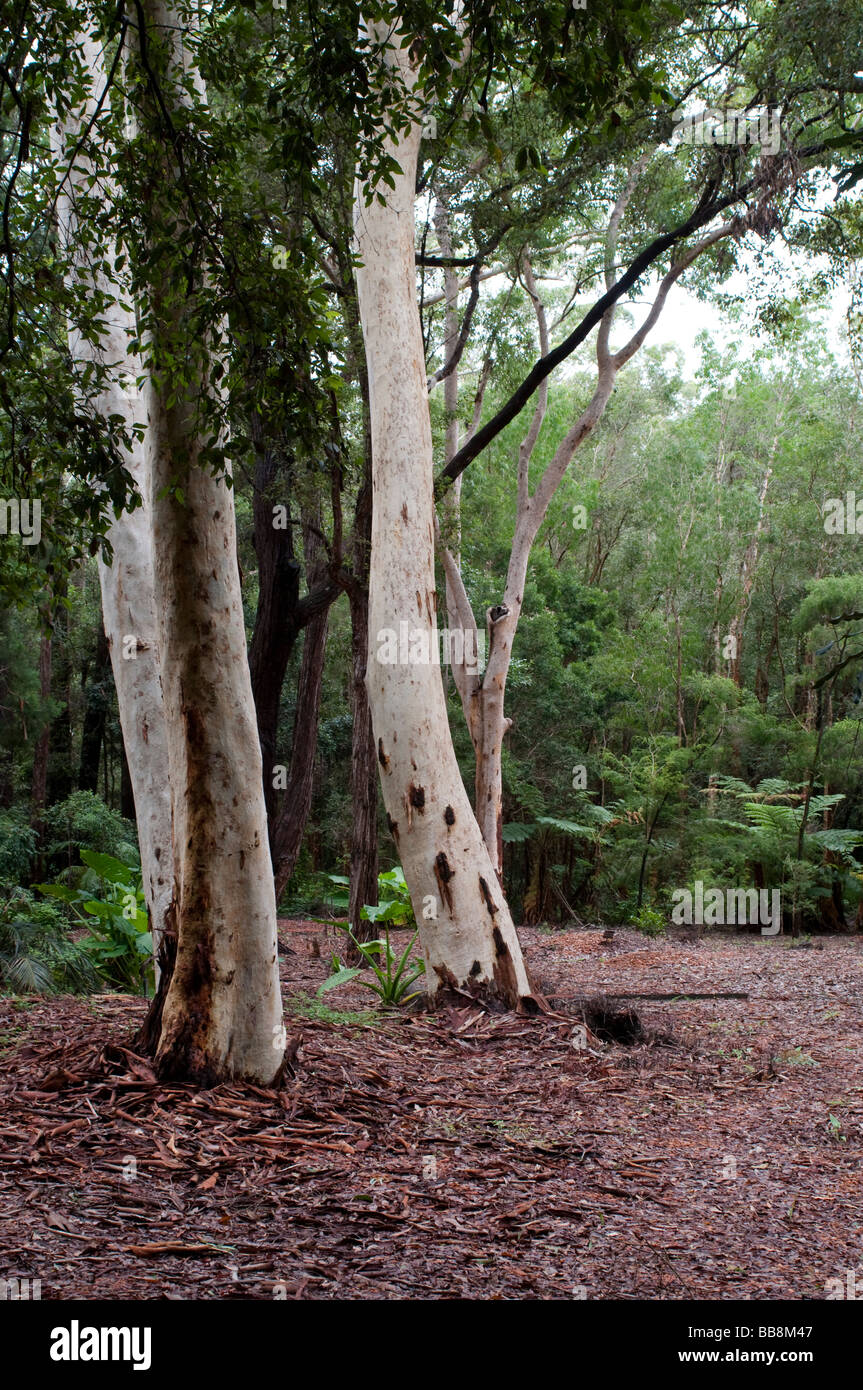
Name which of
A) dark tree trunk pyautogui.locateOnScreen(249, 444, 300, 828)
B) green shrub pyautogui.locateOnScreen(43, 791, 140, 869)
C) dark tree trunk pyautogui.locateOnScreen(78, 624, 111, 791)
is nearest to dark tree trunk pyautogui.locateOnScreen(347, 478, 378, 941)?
dark tree trunk pyautogui.locateOnScreen(249, 444, 300, 828)

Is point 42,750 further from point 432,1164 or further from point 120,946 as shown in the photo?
point 432,1164

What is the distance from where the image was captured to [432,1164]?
429cm

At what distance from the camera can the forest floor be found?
3.28 m

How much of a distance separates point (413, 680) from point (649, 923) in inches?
380

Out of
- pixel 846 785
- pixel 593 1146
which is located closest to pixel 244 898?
pixel 593 1146

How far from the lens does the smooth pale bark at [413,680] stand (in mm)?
7074

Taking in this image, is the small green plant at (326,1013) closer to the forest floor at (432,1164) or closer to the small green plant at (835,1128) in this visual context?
the forest floor at (432,1164)

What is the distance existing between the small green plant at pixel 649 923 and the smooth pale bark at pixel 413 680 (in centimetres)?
837

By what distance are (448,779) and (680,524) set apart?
21042 mm

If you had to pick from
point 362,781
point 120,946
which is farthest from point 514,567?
point 120,946

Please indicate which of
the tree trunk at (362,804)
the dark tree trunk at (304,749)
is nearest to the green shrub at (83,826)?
the dark tree trunk at (304,749)
